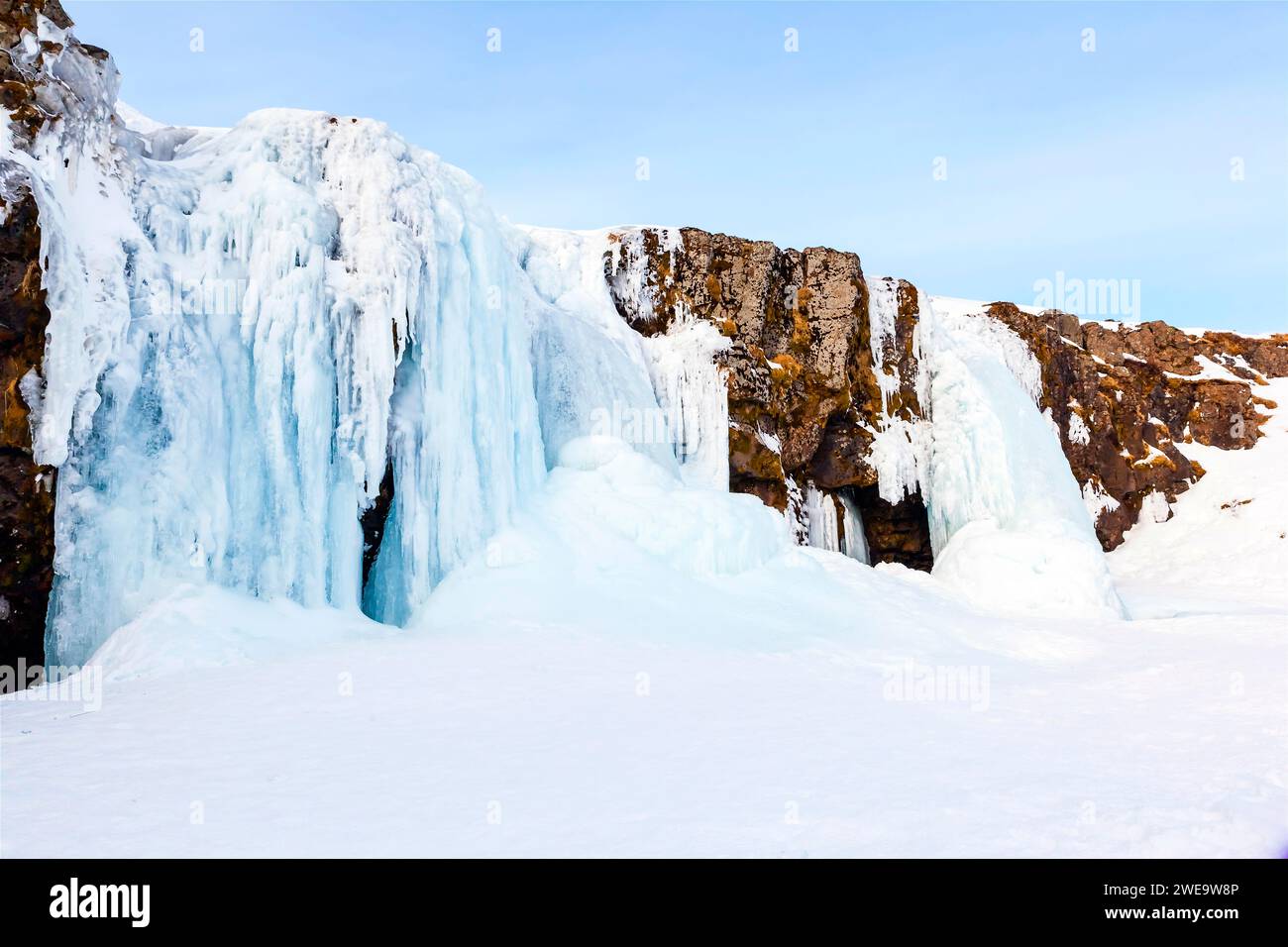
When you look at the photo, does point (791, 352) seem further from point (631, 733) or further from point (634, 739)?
point (634, 739)

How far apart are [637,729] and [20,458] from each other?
722 centimetres

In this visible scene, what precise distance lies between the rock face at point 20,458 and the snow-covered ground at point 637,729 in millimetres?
1178

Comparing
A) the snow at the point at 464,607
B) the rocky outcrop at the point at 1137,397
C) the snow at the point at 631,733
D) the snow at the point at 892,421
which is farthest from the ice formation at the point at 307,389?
the rocky outcrop at the point at 1137,397

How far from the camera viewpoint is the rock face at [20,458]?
9539 mm

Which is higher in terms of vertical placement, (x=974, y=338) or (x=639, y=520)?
(x=974, y=338)

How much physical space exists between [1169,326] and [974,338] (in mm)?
13969

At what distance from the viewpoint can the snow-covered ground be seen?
5141mm

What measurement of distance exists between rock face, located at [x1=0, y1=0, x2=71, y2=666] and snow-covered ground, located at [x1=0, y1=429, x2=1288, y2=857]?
1.18 m

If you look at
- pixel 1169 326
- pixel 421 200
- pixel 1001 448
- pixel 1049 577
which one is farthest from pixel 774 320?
pixel 1169 326

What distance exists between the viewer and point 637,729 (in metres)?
7.45
